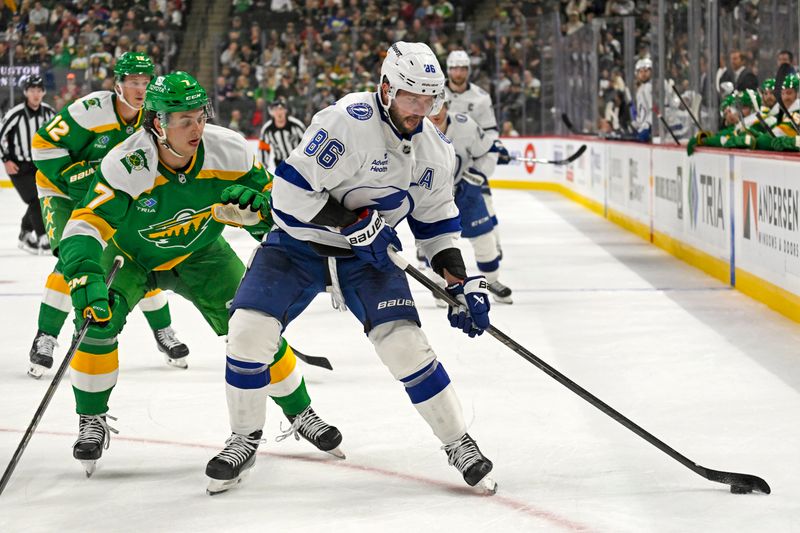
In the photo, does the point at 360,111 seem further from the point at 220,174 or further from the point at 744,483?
the point at 744,483

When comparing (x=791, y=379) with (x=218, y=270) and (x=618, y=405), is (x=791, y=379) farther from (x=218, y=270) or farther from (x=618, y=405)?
(x=218, y=270)

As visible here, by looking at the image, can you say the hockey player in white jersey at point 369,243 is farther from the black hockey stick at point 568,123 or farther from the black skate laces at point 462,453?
the black hockey stick at point 568,123

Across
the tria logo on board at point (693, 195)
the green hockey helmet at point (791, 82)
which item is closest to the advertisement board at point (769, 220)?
the green hockey helmet at point (791, 82)

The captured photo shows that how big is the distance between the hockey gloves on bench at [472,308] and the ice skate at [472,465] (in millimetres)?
314

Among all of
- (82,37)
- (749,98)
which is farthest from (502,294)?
(82,37)

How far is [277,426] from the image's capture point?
13.9 feet

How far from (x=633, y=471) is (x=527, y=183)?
577 inches

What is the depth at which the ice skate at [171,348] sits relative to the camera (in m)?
5.43

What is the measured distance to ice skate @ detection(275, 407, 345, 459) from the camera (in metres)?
3.75

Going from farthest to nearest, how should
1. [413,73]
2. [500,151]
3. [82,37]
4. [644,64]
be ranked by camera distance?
[82,37] < [644,64] < [500,151] < [413,73]

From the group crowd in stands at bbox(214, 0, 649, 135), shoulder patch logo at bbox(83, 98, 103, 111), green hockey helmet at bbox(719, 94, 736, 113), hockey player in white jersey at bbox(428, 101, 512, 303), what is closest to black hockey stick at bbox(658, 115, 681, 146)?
green hockey helmet at bbox(719, 94, 736, 113)

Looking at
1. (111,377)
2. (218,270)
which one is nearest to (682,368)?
(218,270)

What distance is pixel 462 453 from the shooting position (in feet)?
11.1

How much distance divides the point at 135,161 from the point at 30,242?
7063 millimetres
